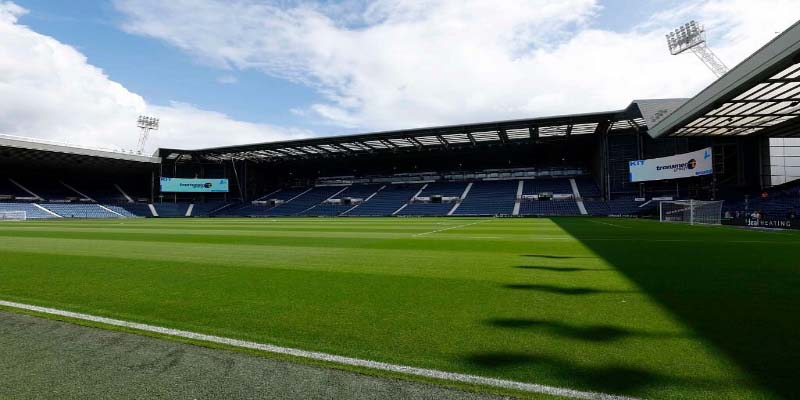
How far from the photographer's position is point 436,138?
157 feet

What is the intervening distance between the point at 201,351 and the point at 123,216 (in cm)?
6256

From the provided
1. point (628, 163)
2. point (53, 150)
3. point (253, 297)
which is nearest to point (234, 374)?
point (253, 297)

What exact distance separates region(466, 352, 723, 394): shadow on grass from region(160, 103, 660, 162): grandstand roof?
126ft

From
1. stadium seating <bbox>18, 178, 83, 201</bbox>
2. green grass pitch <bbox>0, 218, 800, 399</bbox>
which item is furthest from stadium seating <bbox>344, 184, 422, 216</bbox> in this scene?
green grass pitch <bbox>0, 218, 800, 399</bbox>

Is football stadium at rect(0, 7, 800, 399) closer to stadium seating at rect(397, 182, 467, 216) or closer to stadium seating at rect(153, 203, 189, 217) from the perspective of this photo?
stadium seating at rect(397, 182, 467, 216)

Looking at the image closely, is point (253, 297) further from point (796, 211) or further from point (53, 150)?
point (53, 150)

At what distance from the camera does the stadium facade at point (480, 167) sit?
97.2 ft

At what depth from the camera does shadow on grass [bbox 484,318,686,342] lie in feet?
12.3

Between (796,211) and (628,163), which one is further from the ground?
(628,163)

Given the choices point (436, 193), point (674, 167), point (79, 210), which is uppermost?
point (674, 167)

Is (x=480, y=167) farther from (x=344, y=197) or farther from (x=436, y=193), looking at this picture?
(x=344, y=197)

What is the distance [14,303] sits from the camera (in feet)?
17.8

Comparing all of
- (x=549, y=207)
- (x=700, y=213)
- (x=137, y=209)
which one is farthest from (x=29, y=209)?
(x=700, y=213)

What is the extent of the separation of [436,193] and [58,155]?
49378 millimetres
